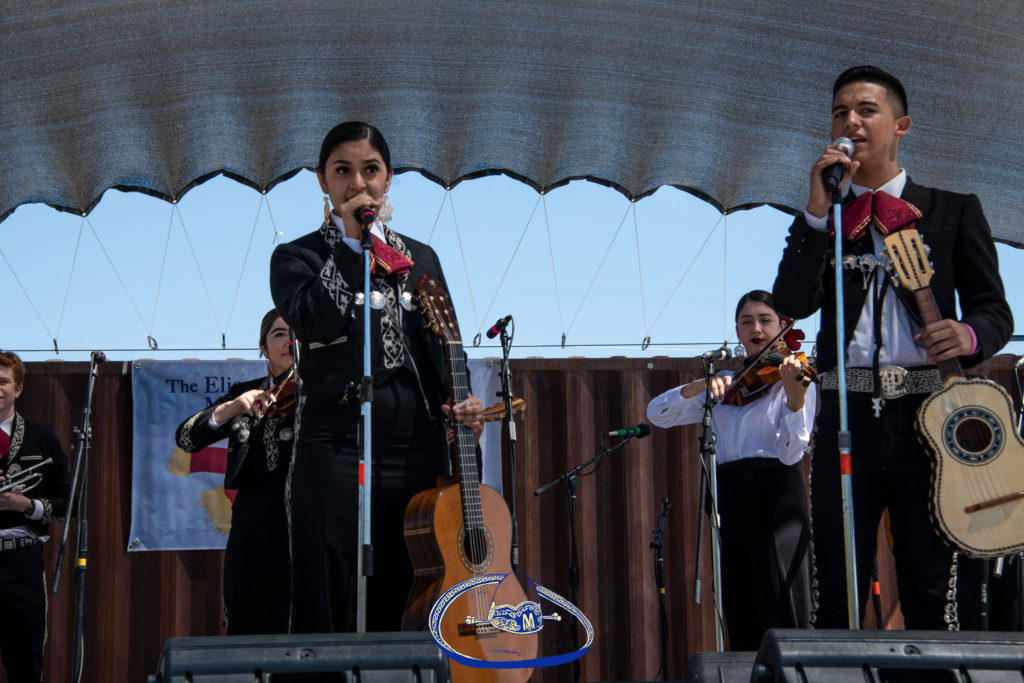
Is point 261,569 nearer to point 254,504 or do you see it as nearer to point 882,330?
point 254,504

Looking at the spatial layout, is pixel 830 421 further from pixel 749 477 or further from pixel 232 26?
pixel 232 26

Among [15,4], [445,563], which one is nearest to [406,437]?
[445,563]

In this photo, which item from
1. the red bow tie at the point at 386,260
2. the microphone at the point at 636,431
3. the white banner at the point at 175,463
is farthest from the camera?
the white banner at the point at 175,463

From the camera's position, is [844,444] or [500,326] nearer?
[844,444]

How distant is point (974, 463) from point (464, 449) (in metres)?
1.41

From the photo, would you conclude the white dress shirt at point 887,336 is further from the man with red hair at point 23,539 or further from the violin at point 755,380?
the man with red hair at point 23,539

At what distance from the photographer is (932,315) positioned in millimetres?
2430

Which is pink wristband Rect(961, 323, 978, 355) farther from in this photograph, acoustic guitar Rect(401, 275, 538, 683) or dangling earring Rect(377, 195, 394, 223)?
dangling earring Rect(377, 195, 394, 223)

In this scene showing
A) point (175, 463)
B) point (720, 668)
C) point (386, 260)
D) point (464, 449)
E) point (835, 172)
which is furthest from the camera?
point (175, 463)

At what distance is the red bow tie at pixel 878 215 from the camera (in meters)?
2.54

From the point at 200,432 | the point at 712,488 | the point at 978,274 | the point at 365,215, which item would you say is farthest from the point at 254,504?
the point at 978,274

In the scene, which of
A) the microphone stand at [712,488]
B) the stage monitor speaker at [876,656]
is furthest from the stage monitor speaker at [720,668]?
the microphone stand at [712,488]

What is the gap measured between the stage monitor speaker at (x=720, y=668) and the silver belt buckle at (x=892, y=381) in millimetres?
836

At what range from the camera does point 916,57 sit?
178 inches
